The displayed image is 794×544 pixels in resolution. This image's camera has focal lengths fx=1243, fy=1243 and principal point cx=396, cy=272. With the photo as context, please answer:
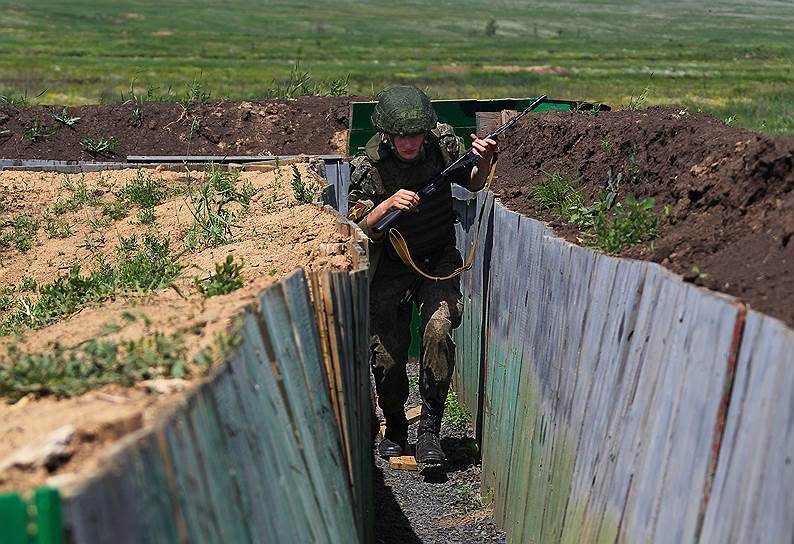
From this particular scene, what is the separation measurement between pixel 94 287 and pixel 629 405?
11.0 feet

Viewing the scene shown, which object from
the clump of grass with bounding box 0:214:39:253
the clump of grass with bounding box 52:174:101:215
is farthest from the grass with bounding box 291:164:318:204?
the clump of grass with bounding box 52:174:101:215

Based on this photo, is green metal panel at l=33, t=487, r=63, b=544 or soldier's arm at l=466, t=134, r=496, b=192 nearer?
green metal panel at l=33, t=487, r=63, b=544

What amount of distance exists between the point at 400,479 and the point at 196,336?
4554 millimetres

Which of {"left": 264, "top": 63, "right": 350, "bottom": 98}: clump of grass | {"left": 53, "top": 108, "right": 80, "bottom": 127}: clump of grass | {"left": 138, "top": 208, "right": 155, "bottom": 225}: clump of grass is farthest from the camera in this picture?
{"left": 264, "top": 63, "right": 350, "bottom": 98}: clump of grass

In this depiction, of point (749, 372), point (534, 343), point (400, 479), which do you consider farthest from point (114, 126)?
point (749, 372)

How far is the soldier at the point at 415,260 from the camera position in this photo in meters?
7.96

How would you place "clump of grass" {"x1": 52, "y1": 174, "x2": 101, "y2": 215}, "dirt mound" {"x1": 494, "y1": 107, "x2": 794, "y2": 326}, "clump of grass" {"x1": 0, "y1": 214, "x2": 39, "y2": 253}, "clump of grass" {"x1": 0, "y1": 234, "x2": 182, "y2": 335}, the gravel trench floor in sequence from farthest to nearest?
1. "clump of grass" {"x1": 52, "y1": 174, "x2": 101, "y2": 215}
2. "clump of grass" {"x1": 0, "y1": 214, "x2": 39, "y2": 253}
3. the gravel trench floor
4. "clump of grass" {"x1": 0, "y1": 234, "x2": 182, "y2": 335}
5. "dirt mound" {"x1": 494, "y1": 107, "x2": 794, "y2": 326}

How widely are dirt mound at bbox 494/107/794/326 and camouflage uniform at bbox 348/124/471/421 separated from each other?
0.50m

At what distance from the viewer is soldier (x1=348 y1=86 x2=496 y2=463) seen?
26.1 ft

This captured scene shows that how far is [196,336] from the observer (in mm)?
3898

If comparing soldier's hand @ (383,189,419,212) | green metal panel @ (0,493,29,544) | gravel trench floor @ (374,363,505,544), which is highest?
green metal panel @ (0,493,29,544)

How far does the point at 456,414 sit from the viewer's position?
31.7 ft

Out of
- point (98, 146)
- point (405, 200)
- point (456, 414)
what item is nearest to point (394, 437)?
point (456, 414)

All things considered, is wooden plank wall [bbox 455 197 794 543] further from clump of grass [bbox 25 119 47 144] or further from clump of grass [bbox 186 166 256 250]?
clump of grass [bbox 25 119 47 144]
